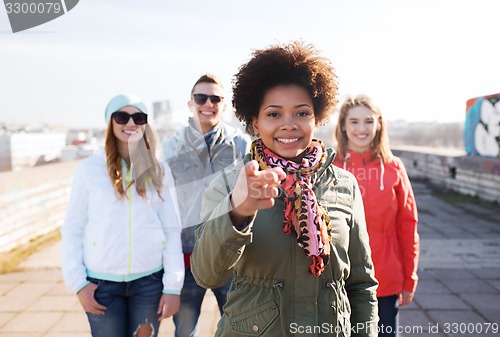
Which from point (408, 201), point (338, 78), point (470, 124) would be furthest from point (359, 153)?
point (470, 124)

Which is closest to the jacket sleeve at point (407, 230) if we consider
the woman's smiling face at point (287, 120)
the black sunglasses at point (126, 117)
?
the woman's smiling face at point (287, 120)

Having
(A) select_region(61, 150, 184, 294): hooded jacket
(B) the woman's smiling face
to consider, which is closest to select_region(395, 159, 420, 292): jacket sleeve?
(B) the woman's smiling face

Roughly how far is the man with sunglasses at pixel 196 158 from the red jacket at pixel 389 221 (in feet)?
2.49

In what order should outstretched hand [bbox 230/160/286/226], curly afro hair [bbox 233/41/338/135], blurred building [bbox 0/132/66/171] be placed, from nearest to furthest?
outstretched hand [bbox 230/160/286/226], curly afro hair [bbox 233/41/338/135], blurred building [bbox 0/132/66/171]

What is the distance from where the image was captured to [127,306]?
2.21m

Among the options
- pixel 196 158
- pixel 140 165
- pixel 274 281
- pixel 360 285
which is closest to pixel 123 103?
pixel 140 165

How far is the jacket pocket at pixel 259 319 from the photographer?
140 centimetres

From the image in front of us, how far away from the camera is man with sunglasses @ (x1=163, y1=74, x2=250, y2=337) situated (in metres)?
2.49

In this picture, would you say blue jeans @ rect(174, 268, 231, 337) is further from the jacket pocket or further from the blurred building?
the blurred building

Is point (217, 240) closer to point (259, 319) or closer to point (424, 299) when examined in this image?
point (259, 319)

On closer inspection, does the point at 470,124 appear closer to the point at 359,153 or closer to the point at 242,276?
the point at 359,153

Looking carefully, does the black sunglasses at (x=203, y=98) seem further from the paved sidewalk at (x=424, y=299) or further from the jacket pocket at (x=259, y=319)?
the paved sidewalk at (x=424, y=299)

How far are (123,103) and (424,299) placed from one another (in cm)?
342

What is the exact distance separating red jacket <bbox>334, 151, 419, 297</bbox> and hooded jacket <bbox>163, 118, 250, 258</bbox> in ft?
2.41
